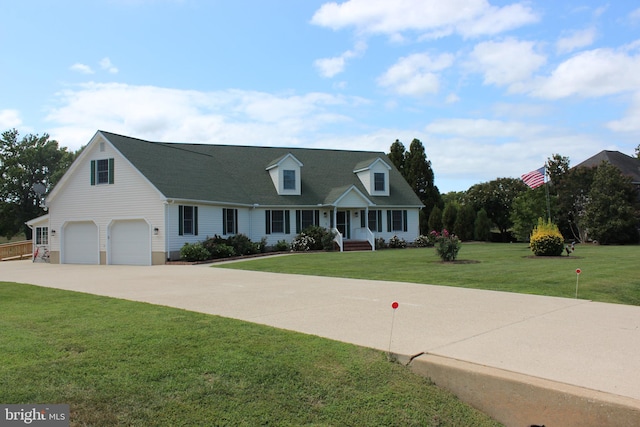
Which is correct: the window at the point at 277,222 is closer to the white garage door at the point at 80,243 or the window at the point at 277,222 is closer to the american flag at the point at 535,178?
the white garage door at the point at 80,243

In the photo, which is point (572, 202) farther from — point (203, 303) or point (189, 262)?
point (203, 303)

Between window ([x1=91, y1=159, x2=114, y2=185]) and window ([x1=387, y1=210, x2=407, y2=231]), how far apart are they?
17.0 metres

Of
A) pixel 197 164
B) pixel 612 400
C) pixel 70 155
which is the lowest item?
pixel 612 400

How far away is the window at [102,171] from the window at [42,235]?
6716 millimetres

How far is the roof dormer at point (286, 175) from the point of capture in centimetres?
3014

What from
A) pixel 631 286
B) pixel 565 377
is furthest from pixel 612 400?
pixel 631 286

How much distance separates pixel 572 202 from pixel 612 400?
3889 cm

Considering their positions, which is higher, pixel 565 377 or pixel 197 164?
pixel 197 164

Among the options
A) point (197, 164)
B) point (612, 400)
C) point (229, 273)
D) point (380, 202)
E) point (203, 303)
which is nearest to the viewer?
point (612, 400)

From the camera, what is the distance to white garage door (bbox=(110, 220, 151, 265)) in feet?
75.1

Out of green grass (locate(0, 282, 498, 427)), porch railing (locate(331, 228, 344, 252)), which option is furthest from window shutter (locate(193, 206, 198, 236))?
green grass (locate(0, 282, 498, 427))

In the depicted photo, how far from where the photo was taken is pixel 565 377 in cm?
482

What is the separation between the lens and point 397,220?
32.4 m

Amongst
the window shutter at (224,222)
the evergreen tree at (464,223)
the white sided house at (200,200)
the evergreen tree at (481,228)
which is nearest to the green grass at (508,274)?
the white sided house at (200,200)
